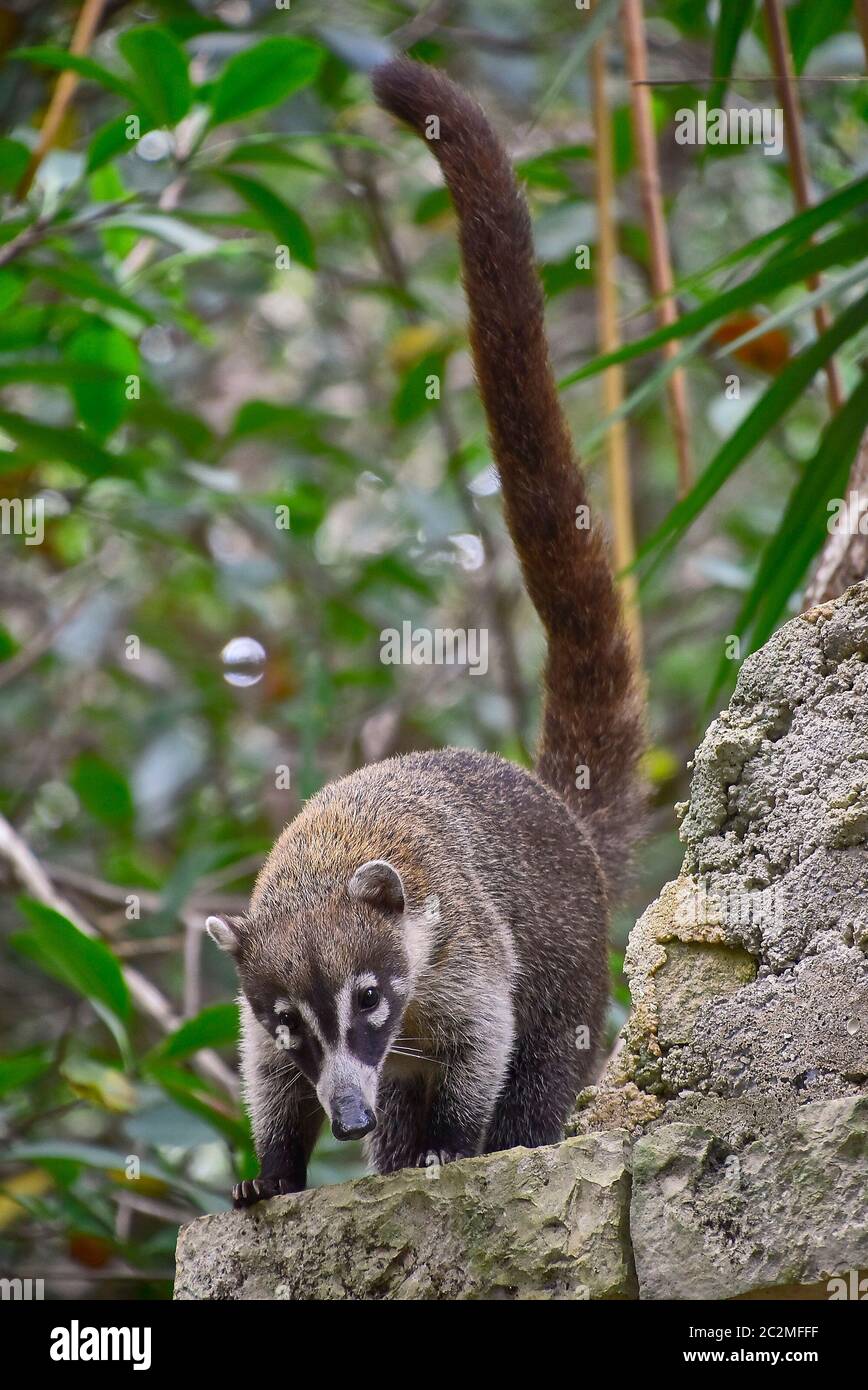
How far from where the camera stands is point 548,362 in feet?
11.6

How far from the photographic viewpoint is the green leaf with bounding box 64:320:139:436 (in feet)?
16.9

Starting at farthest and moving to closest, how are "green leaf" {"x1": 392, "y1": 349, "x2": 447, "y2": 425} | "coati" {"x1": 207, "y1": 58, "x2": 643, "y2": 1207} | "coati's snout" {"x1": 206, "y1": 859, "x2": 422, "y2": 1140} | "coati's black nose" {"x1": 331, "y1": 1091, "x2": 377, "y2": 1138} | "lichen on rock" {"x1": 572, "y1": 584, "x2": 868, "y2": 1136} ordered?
"green leaf" {"x1": 392, "y1": 349, "x2": 447, "y2": 425}
"coati" {"x1": 207, "y1": 58, "x2": 643, "y2": 1207}
"coati's snout" {"x1": 206, "y1": 859, "x2": 422, "y2": 1140}
"coati's black nose" {"x1": 331, "y1": 1091, "x2": 377, "y2": 1138}
"lichen on rock" {"x1": 572, "y1": 584, "x2": 868, "y2": 1136}

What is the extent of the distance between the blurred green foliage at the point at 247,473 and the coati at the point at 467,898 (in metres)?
0.24

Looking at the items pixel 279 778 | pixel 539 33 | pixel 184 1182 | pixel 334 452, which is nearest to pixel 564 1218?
pixel 184 1182

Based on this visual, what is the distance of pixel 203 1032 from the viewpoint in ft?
13.8

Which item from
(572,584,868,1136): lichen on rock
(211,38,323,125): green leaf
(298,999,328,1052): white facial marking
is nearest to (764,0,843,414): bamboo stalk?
(211,38,323,125): green leaf

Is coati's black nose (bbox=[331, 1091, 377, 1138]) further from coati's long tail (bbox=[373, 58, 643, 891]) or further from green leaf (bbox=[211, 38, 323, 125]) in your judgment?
green leaf (bbox=[211, 38, 323, 125])

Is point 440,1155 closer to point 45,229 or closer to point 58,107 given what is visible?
point 45,229

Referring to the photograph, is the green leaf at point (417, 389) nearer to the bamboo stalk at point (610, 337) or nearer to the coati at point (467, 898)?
the bamboo stalk at point (610, 337)

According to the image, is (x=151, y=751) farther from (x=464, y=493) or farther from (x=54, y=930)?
(x=54, y=930)

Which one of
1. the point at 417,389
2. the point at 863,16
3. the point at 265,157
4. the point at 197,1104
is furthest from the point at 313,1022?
the point at 417,389

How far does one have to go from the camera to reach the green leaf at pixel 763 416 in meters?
3.04

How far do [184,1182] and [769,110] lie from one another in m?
4.31

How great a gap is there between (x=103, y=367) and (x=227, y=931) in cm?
229
